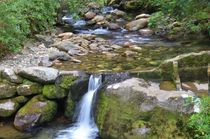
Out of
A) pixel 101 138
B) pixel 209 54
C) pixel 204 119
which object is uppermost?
pixel 209 54

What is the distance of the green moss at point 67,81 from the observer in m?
7.35

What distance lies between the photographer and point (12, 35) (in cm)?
888

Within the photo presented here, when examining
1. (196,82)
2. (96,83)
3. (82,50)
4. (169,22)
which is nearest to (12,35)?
(82,50)

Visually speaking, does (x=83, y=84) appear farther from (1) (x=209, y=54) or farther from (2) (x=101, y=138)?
(1) (x=209, y=54)

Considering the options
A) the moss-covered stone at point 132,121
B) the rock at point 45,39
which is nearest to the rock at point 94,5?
the rock at point 45,39

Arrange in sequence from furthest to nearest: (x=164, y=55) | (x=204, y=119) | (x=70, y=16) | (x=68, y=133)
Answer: (x=70, y=16) < (x=164, y=55) < (x=68, y=133) < (x=204, y=119)

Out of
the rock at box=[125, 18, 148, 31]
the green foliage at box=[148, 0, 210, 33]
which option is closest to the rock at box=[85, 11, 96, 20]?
the rock at box=[125, 18, 148, 31]

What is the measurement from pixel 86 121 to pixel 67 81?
0.90 metres

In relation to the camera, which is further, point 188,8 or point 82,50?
point 82,50

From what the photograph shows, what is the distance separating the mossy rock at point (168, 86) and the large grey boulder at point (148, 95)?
153 mm

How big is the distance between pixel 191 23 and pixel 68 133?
4.72m

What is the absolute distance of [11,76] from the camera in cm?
750

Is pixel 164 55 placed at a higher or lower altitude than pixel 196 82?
higher

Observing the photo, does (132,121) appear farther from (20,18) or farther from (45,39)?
(45,39)
